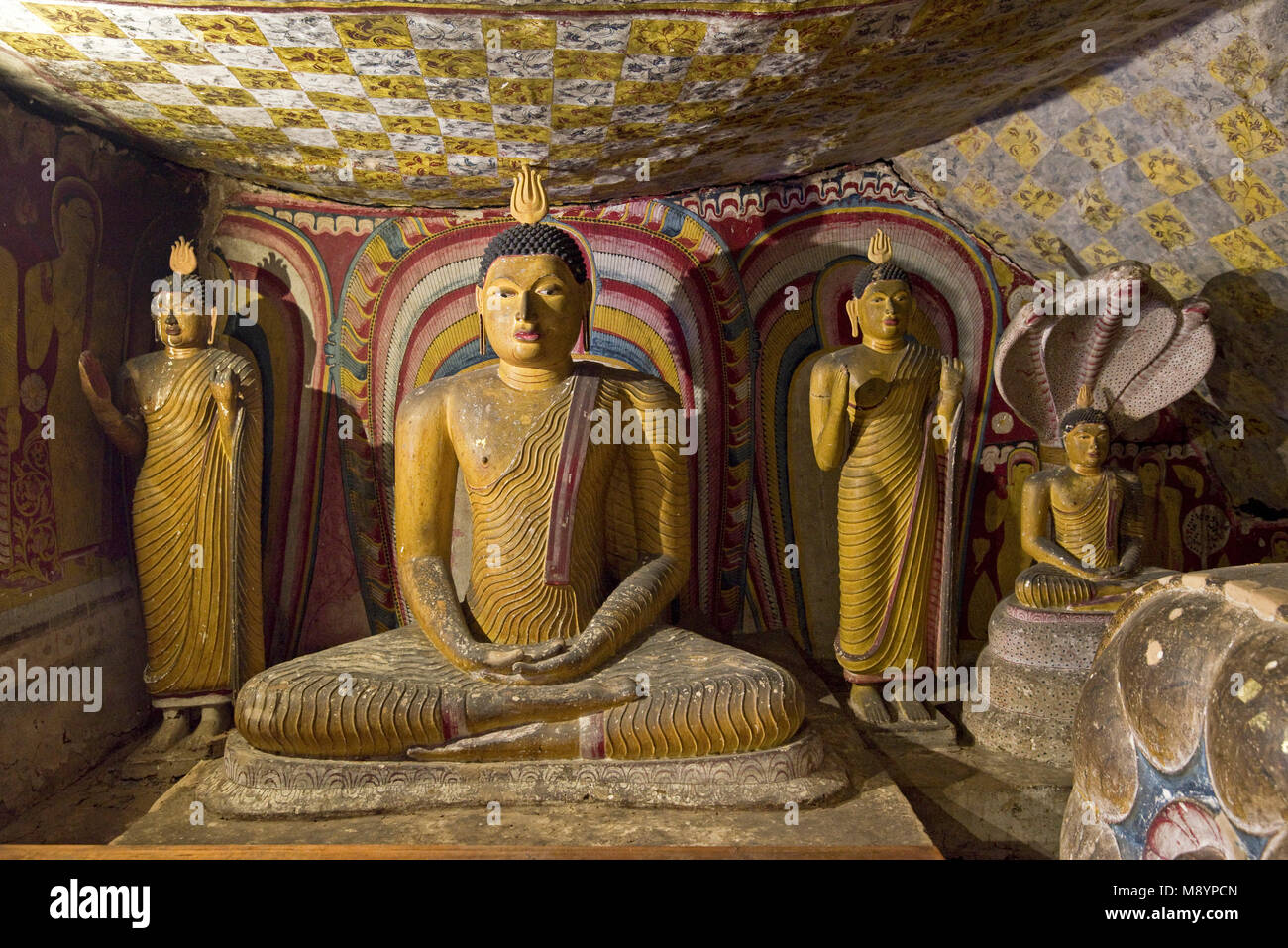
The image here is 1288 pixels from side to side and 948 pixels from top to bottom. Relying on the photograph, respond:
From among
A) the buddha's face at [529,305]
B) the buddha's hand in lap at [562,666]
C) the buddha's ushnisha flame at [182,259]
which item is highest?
the buddha's ushnisha flame at [182,259]

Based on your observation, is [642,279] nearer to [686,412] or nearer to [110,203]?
[686,412]

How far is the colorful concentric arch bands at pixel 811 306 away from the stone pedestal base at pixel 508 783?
1821 mm

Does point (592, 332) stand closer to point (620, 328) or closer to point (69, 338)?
point (620, 328)

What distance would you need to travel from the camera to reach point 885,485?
4406mm

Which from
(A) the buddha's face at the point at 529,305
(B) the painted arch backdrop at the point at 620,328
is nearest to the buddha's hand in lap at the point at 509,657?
(A) the buddha's face at the point at 529,305

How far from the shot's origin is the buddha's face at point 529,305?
3.88m

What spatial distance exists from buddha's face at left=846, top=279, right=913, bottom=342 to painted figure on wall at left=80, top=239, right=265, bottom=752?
109 inches

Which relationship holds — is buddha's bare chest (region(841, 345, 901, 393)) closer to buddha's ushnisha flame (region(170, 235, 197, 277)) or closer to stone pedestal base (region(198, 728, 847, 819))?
stone pedestal base (region(198, 728, 847, 819))

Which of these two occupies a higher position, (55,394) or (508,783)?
(55,394)

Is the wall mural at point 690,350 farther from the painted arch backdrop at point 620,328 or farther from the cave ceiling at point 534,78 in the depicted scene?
the cave ceiling at point 534,78

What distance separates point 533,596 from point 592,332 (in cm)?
173

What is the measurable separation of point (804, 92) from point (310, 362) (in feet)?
9.06

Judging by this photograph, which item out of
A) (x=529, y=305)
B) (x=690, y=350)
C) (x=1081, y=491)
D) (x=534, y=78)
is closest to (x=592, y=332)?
(x=690, y=350)

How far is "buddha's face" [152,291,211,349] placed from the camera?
14.1ft
